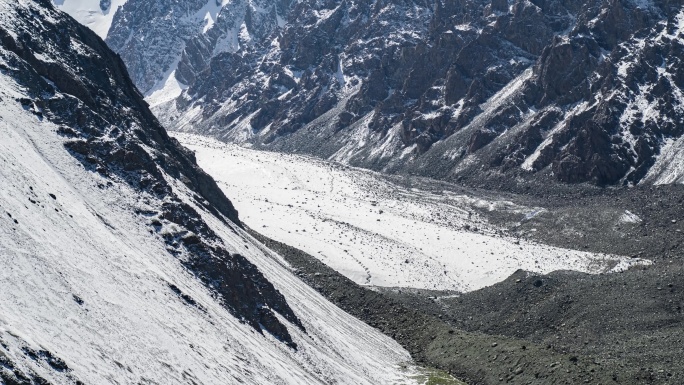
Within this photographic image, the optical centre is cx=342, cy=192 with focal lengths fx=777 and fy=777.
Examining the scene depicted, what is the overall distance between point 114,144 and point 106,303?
25902 mm

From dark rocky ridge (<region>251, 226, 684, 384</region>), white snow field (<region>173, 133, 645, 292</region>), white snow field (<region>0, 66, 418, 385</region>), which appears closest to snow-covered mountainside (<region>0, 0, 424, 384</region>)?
white snow field (<region>0, 66, 418, 385</region>)

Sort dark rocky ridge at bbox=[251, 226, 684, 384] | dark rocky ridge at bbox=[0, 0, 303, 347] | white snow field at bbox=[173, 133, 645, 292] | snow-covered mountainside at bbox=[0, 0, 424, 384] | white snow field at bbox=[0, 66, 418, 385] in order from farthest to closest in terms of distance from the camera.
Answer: white snow field at bbox=[173, 133, 645, 292], dark rocky ridge at bbox=[251, 226, 684, 384], dark rocky ridge at bbox=[0, 0, 303, 347], snow-covered mountainside at bbox=[0, 0, 424, 384], white snow field at bbox=[0, 66, 418, 385]

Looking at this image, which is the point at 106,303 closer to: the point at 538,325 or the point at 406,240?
the point at 538,325

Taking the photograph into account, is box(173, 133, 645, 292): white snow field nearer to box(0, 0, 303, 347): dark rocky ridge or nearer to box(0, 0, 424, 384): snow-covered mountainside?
box(0, 0, 424, 384): snow-covered mountainside

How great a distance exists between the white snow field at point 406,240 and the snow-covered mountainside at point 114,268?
3952cm

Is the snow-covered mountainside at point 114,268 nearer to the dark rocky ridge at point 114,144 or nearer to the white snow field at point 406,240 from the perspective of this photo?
the dark rocky ridge at point 114,144

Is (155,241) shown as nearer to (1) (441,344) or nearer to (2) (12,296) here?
(2) (12,296)

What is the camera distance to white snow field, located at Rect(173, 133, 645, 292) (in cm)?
12356

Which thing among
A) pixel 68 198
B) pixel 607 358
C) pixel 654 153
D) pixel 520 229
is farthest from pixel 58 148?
pixel 654 153

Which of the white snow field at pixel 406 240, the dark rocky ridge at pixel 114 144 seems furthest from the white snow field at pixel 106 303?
the white snow field at pixel 406 240

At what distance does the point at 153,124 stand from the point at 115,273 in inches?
2054

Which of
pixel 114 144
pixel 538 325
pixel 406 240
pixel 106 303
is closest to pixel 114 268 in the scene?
pixel 106 303

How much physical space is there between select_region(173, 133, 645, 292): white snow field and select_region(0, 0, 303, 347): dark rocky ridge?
4188cm

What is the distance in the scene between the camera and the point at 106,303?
44.0m
